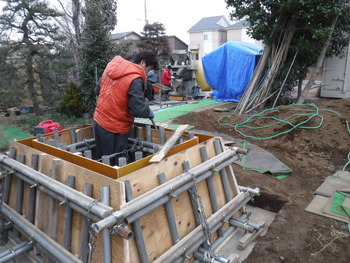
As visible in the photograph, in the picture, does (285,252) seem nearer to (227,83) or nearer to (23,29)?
(23,29)

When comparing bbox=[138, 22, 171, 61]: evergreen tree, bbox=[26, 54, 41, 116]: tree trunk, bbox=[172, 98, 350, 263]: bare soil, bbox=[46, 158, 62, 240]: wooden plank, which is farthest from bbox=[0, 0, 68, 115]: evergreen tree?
bbox=[138, 22, 171, 61]: evergreen tree

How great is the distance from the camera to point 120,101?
2812 millimetres

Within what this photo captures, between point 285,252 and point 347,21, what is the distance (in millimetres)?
8967

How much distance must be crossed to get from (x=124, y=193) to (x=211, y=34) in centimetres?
3564

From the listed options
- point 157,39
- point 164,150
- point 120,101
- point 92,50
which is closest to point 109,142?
point 120,101

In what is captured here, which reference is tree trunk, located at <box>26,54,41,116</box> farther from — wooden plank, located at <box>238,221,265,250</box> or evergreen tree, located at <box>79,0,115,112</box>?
wooden plank, located at <box>238,221,265,250</box>

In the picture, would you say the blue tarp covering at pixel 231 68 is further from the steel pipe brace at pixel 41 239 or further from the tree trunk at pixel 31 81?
the steel pipe brace at pixel 41 239

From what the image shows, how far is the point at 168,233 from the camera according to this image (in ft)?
6.86

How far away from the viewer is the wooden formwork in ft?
5.90

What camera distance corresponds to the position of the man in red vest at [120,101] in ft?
8.98

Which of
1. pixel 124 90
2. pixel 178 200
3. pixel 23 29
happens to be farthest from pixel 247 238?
pixel 23 29

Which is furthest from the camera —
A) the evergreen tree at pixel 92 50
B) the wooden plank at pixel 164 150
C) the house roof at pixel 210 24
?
the house roof at pixel 210 24

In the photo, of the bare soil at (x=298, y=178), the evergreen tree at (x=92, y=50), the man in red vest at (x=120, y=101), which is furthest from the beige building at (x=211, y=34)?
the man in red vest at (x=120, y=101)

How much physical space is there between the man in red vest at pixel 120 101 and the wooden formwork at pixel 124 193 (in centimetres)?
64
